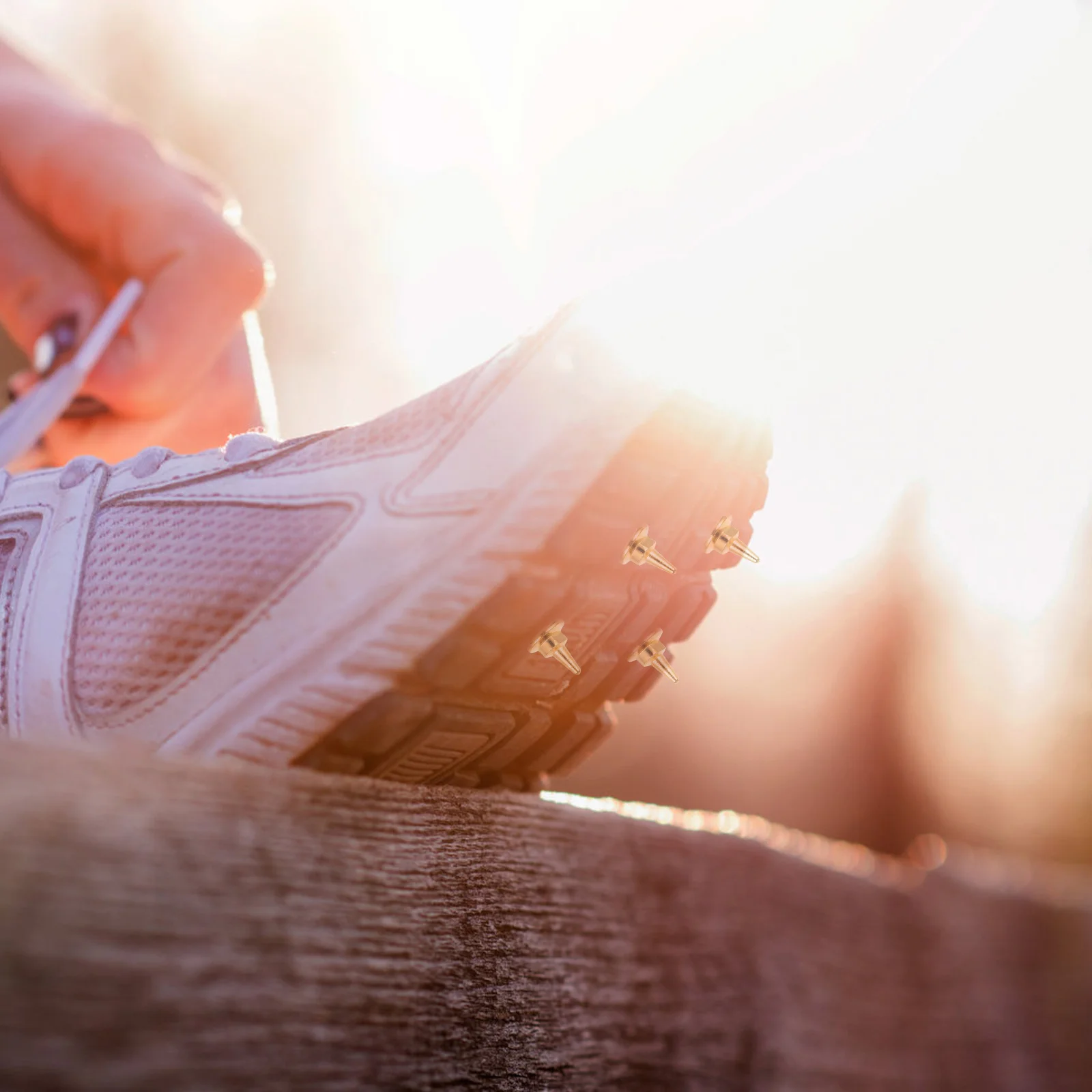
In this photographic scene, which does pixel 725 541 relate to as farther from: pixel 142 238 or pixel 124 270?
pixel 124 270

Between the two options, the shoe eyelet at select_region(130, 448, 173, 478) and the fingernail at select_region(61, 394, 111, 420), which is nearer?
the shoe eyelet at select_region(130, 448, 173, 478)

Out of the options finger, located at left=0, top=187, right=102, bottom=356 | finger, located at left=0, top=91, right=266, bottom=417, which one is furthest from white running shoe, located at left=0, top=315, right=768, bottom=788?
finger, located at left=0, top=187, right=102, bottom=356

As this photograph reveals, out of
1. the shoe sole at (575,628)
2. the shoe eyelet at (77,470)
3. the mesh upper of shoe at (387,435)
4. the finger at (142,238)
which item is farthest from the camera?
the finger at (142,238)

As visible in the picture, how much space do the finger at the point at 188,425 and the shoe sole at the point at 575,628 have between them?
0.89 meters

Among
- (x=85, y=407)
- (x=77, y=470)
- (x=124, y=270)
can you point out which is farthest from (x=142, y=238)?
(x=77, y=470)

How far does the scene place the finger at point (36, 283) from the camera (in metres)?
1.45

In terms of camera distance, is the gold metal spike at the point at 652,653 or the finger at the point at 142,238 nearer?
the gold metal spike at the point at 652,653

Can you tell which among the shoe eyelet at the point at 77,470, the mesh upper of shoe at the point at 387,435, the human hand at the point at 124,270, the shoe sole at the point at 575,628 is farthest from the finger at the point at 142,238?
the shoe sole at the point at 575,628

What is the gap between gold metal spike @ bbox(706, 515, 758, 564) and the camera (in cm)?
73

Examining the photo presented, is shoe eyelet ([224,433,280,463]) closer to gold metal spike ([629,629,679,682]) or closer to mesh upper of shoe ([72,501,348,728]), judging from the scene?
mesh upper of shoe ([72,501,348,728])

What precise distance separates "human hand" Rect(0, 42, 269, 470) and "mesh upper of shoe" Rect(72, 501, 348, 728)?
0.75 m

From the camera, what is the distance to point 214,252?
136 cm

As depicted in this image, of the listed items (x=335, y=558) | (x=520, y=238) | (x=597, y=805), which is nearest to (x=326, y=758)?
(x=335, y=558)

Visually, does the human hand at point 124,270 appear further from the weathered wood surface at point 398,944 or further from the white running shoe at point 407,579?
the weathered wood surface at point 398,944
